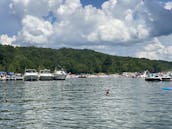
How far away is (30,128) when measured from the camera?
4603cm

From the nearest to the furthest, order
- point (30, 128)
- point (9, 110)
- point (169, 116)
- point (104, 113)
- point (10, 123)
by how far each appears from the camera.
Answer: point (30, 128) < point (10, 123) < point (169, 116) < point (104, 113) < point (9, 110)

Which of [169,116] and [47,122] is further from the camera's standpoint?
[169,116]

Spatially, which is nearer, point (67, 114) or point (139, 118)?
point (139, 118)

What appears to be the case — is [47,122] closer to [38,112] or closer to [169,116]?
[38,112]

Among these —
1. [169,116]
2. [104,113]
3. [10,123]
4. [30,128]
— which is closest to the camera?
[30,128]

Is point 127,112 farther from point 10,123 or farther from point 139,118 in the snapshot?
point 10,123

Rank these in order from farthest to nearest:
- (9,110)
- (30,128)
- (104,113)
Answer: (9,110) < (104,113) < (30,128)

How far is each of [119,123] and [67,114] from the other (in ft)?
36.5

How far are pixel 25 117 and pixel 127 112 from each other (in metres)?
15.2

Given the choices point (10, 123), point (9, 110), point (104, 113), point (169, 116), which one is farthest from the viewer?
point (9, 110)

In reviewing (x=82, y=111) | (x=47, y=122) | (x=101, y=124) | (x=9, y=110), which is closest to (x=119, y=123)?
(x=101, y=124)

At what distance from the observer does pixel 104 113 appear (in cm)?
5853

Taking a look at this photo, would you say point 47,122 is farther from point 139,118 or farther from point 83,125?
point 139,118

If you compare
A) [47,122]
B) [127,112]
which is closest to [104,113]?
[127,112]
